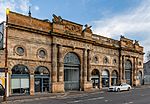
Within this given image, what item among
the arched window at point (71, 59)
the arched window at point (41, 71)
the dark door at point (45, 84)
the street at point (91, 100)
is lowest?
the street at point (91, 100)

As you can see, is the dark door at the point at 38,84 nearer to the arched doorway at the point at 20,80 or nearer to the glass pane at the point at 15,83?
the arched doorway at the point at 20,80

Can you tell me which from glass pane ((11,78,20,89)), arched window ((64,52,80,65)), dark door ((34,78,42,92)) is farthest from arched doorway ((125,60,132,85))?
glass pane ((11,78,20,89))

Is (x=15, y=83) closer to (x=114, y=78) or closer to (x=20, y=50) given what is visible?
(x=20, y=50)

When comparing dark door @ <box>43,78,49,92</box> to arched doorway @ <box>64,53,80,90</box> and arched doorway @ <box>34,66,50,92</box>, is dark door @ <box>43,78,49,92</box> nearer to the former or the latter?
arched doorway @ <box>34,66,50,92</box>

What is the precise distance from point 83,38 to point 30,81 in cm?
1245

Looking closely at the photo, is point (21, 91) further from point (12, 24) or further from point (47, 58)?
point (12, 24)

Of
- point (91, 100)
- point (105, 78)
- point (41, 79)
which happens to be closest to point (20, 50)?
point (41, 79)

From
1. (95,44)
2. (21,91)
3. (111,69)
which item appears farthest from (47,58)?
(111,69)

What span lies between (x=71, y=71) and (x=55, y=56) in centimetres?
480

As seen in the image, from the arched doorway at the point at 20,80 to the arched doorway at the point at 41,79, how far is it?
162 cm

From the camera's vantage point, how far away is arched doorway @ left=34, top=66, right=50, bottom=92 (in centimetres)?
3036

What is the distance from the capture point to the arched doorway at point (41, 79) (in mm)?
30359

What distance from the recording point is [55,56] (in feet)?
107

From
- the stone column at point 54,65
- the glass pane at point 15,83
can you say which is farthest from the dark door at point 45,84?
the glass pane at point 15,83
